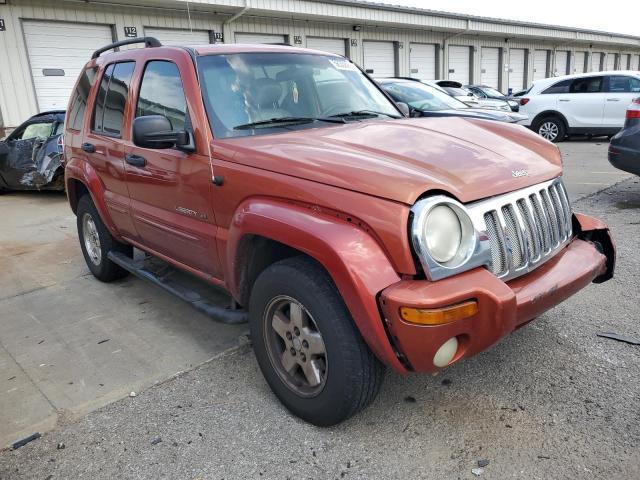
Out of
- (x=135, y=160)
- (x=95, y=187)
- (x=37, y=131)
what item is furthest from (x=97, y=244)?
→ (x=37, y=131)

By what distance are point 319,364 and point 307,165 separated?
957mm

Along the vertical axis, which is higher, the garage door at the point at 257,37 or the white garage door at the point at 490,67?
the garage door at the point at 257,37

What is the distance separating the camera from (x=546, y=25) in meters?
30.1

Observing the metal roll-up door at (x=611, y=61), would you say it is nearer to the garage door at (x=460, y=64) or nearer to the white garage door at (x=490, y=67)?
the white garage door at (x=490, y=67)

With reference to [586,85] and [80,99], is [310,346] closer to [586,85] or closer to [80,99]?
[80,99]

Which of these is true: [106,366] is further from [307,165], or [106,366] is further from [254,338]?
[307,165]

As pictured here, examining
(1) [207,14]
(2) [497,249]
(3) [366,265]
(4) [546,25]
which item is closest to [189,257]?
(3) [366,265]

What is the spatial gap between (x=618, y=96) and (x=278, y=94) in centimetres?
1204

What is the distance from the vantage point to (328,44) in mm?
20328

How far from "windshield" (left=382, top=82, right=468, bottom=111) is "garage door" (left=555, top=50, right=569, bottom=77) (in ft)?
93.5

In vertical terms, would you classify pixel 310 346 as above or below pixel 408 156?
below

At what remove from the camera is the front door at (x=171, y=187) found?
10.2 ft

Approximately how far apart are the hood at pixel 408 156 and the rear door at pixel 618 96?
36.6 feet

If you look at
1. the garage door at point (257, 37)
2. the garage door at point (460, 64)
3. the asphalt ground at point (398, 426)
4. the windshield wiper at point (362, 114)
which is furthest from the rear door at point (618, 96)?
the garage door at point (460, 64)
